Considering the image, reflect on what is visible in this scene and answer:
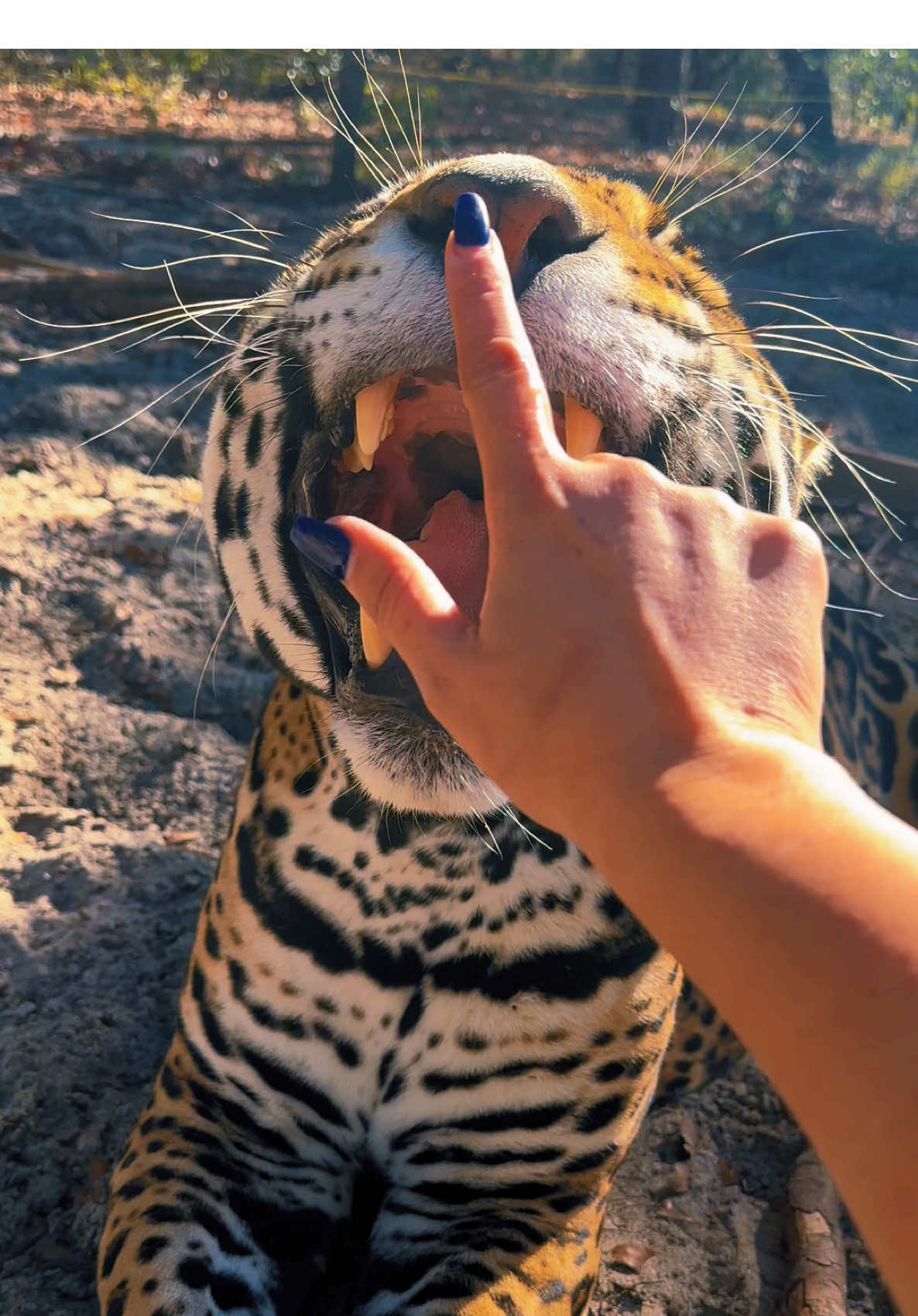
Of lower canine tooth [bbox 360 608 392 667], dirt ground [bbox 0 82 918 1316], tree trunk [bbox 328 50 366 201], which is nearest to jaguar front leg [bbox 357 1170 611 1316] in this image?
dirt ground [bbox 0 82 918 1316]

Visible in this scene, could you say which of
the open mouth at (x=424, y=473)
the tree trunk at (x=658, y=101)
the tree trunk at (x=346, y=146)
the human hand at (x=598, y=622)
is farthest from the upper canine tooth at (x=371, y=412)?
the tree trunk at (x=658, y=101)

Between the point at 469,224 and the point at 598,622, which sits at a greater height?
the point at 469,224

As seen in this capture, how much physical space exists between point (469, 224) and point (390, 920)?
1.52m

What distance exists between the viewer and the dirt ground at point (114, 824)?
2.77 metres

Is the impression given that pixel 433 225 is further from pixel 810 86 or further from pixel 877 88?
pixel 877 88

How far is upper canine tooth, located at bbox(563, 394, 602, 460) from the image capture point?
191cm

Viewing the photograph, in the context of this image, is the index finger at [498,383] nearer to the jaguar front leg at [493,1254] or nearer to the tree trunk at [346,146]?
the jaguar front leg at [493,1254]

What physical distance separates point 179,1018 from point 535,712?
1916 mm

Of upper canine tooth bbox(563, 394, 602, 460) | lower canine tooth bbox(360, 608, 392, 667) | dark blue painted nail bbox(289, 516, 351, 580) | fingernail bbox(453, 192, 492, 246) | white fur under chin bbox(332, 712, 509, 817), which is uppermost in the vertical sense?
fingernail bbox(453, 192, 492, 246)

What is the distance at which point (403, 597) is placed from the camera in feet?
4.07

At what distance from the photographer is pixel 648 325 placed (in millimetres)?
1921

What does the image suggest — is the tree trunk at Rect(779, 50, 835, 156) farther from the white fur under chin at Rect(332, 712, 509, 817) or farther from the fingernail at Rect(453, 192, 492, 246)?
the fingernail at Rect(453, 192, 492, 246)

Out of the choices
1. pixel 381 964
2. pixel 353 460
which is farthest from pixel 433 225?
pixel 381 964

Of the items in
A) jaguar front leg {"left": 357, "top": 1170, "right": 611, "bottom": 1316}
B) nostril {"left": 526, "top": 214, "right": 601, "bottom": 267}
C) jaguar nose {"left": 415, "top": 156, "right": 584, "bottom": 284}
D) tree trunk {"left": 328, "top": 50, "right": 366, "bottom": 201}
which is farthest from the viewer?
tree trunk {"left": 328, "top": 50, "right": 366, "bottom": 201}
